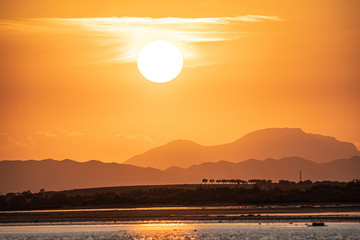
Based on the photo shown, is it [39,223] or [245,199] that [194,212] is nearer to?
[39,223]

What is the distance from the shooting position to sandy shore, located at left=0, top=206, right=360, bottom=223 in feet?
437

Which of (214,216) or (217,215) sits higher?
(217,215)

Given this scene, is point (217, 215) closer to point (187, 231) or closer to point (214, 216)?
point (214, 216)

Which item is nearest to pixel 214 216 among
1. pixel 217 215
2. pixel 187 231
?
pixel 217 215

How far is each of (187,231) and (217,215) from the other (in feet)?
95.2

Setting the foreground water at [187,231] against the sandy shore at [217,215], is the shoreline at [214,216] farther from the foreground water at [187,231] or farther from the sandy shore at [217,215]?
the foreground water at [187,231]

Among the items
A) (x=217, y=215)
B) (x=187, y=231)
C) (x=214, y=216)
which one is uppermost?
(x=217, y=215)

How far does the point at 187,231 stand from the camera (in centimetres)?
11762

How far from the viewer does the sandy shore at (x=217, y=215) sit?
133125mm

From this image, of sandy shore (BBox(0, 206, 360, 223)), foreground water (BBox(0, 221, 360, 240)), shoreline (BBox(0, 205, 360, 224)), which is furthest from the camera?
sandy shore (BBox(0, 206, 360, 223))

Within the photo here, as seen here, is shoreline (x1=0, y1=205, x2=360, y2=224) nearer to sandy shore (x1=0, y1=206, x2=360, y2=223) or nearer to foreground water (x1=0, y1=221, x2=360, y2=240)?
sandy shore (x1=0, y1=206, x2=360, y2=223)

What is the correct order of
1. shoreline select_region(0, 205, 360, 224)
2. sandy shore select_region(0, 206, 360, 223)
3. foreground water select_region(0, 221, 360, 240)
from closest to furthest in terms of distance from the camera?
foreground water select_region(0, 221, 360, 240) → shoreline select_region(0, 205, 360, 224) → sandy shore select_region(0, 206, 360, 223)

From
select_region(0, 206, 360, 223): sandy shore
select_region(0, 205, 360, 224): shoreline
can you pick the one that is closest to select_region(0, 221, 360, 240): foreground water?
select_region(0, 205, 360, 224): shoreline

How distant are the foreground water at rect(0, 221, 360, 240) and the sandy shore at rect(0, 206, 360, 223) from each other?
7.42m
